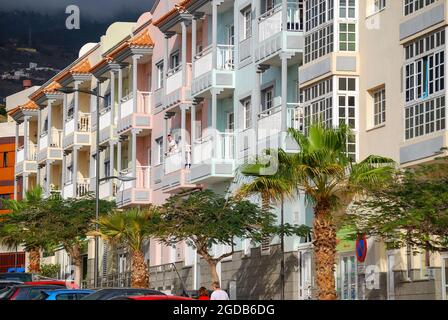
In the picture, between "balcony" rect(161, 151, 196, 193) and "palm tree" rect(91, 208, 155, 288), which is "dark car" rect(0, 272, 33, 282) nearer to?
"palm tree" rect(91, 208, 155, 288)

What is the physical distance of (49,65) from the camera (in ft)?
325

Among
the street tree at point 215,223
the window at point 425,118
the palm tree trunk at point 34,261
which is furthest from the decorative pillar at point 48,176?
the window at point 425,118

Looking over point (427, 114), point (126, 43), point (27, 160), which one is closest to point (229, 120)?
point (126, 43)

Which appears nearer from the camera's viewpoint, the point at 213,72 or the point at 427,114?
the point at 427,114

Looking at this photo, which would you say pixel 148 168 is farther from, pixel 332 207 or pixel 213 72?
pixel 332 207

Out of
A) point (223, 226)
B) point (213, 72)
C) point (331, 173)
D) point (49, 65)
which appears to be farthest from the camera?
point (49, 65)

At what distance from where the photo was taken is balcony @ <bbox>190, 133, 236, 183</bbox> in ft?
150

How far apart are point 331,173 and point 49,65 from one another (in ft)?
235

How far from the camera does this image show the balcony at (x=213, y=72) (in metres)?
46.8

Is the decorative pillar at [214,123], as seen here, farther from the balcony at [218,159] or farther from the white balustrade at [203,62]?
the white balustrade at [203,62]

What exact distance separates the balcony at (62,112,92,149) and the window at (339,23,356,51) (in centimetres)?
3056

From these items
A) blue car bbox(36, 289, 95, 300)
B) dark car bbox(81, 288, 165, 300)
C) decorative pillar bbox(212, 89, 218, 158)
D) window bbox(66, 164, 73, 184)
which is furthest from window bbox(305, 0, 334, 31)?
window bbox(66, 164, 73, 184)

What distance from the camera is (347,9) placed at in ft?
126
